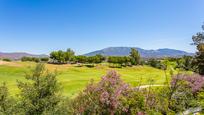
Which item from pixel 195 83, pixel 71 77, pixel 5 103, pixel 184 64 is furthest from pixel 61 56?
pixel 184 64

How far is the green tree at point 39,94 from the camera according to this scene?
14078 millimetres

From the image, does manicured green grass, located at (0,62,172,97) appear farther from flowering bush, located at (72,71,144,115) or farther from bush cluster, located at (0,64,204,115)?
flowering bush, located at (72,71,144,115)

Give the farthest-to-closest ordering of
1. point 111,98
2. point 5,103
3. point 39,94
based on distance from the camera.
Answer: point 5,103
point 39,94
point 111,98

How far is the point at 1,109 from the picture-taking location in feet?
A: 50.2

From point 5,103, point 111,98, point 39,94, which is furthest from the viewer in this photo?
point 5,103

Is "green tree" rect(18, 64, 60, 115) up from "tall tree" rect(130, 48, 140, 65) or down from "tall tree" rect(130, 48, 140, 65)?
down

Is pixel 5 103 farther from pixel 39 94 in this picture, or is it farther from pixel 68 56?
pixel 68 56

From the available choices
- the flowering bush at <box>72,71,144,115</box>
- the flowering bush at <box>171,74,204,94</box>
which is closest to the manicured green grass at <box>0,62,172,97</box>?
the flowering bush at <box>171,74,204,94</box>

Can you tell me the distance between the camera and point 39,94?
47.2 feet

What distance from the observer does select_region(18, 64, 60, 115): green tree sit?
46.2 feet

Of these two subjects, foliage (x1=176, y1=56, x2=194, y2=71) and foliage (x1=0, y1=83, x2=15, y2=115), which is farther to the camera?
A: foliage (x1=0, y1=83, x2=15, y2=115)

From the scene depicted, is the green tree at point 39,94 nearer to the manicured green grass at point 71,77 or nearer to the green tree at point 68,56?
the manicured green grass at point 71,77

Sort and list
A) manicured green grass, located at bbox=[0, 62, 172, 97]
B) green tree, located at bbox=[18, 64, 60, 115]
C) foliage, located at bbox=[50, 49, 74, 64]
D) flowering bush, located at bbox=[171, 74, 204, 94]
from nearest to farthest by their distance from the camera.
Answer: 1. green tree, located at bbox=[18, 64, 60, 115]
2. flowering bush, located at bbox=[171, 74, 204, 94]
3. manicured green grass, located at bbox=[0, 62, 172, 97]
4. foliage, located at bbox=[50, 49, 74, 64]

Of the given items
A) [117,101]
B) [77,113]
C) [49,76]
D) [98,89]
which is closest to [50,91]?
[49,76]
